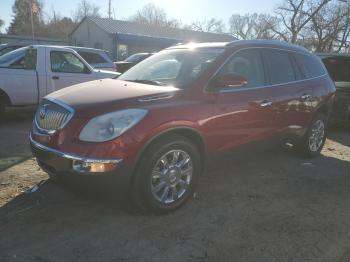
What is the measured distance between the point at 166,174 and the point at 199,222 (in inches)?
22.4

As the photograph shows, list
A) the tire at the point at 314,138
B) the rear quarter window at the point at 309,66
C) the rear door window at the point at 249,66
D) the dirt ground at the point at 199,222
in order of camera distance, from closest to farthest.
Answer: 1. the dirt ground at the point at 199,222
2. the rear door window at the point at 249,66
3. the rear quarter window at the point at 309,66
4. the tire at the point at 314,138

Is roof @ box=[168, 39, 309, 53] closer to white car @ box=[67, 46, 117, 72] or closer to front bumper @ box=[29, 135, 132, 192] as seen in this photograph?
front bumper @ box=[29, 135, 132, 192]

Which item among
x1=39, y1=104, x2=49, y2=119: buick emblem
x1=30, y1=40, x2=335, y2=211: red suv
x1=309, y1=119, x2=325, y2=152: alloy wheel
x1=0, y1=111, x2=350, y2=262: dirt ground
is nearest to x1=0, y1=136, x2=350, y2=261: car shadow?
x1=0, y1=111, x2=350, y2=262: dirt ground

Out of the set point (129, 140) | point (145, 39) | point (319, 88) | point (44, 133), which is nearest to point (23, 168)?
point (44, 133)

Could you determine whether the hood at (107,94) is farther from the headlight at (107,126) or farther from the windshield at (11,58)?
the windshield at (11,58)

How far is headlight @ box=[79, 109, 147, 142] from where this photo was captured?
337 centimetres

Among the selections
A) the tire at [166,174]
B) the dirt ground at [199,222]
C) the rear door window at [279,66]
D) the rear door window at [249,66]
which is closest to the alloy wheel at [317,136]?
the dirt ground at [199,222]

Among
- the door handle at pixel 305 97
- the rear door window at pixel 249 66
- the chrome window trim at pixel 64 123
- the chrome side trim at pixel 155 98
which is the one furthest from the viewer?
the door handle at pixel 305 97

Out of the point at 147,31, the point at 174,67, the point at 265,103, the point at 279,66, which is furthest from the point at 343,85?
the point at 147,31

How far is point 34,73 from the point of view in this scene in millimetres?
8445

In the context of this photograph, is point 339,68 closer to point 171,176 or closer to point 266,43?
point 266,43

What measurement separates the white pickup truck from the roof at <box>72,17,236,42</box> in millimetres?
29252

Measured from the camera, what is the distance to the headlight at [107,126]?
3371mm

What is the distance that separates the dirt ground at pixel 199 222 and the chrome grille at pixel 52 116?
66 centimetres
